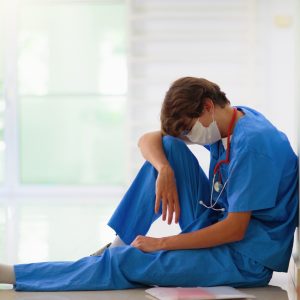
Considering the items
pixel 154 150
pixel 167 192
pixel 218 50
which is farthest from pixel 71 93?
pixel 167 192

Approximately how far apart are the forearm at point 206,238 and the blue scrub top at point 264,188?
0.06m

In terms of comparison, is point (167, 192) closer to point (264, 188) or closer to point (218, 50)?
point (264, 188)

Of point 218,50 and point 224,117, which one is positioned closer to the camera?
point 224,117

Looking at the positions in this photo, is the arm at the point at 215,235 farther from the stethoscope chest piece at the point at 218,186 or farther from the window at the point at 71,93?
the window at the point at 71,93

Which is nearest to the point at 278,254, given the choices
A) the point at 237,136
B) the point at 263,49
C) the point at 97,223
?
the point at 237,136

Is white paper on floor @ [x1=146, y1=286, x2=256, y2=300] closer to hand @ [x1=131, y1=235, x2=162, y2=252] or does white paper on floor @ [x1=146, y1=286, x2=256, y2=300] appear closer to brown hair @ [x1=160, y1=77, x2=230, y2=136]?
hand @ [x1=131, y1=235, x2=162, y2=252]

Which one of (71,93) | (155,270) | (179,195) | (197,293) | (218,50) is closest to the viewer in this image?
(197,293)

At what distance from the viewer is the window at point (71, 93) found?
6.81 m

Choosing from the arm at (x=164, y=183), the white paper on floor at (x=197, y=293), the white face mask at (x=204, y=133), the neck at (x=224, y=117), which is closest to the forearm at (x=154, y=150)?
the arm at (x=164, y=183)

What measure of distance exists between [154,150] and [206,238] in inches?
15.6

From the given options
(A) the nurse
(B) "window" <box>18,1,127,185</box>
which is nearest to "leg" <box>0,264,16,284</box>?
(A) the nurse

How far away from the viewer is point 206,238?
2428mm

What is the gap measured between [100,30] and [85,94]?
62cm

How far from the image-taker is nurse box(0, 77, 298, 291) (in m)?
2.39
